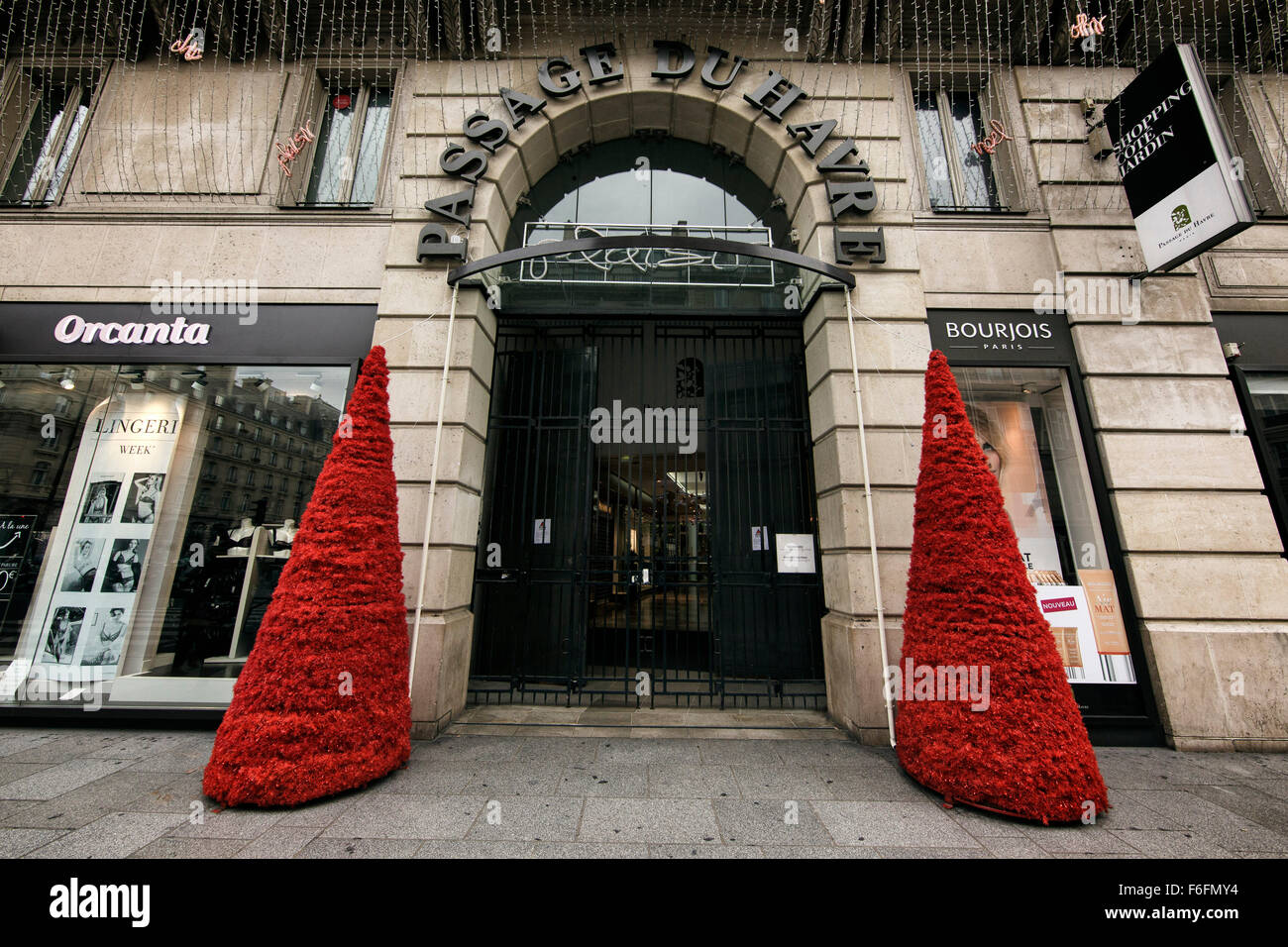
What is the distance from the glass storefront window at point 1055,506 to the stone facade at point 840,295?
293 mm

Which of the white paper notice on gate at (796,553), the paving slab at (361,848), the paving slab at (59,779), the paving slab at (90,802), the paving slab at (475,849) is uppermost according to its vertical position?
the white paper notice on gate at (796,553)

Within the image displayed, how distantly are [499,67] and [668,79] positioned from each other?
2.53m

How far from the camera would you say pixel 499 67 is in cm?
717

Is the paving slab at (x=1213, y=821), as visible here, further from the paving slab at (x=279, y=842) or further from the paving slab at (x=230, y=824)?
the paving slab at (x=230, y=824)

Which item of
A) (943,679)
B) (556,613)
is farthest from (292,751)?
(943,679)

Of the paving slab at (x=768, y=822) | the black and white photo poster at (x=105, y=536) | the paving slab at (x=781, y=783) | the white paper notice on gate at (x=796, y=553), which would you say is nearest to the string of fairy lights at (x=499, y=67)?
the black and white photo poster at (x=105, y=536)

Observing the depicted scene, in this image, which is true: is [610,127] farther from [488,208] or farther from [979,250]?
[979,250]

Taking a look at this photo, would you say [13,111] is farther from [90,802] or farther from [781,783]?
[781,783]

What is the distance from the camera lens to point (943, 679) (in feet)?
13.3

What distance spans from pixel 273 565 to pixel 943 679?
299 inches

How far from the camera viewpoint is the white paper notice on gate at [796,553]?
6.65 metres

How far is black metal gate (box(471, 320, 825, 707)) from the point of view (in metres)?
6.69

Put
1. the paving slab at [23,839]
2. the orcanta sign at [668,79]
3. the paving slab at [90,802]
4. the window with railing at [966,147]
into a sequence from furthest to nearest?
the window with railing at [966,147] → the orcanta sign at [668,79] → the paving slab at [90,802] → the paving slab at [23,839]

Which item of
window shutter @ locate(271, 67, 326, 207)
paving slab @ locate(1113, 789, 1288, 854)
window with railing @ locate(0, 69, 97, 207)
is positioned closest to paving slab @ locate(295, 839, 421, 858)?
paving slab @ locate(1113, 789, 1288, 854)
